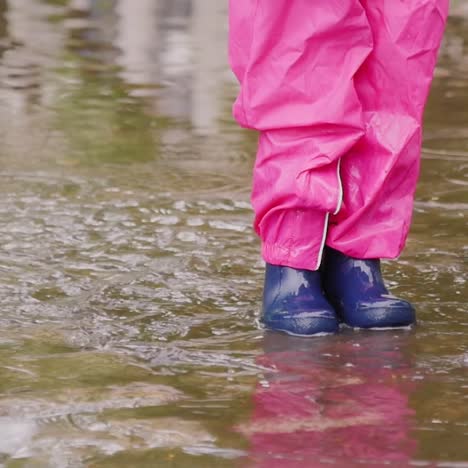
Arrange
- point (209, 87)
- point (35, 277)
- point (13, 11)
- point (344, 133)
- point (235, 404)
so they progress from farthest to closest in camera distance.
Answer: point (13, 11) < point (209, 87) < point (35, 277) < point (344, 133) < point (235, 404)

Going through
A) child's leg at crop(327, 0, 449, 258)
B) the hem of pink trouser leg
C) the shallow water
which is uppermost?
child's leg at crop(327, 0, 449, 258)

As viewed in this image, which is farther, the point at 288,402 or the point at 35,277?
the point at 35,277

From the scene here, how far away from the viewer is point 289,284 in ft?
8.27

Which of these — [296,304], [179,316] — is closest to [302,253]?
[296,304]

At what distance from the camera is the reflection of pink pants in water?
2441 millimetres

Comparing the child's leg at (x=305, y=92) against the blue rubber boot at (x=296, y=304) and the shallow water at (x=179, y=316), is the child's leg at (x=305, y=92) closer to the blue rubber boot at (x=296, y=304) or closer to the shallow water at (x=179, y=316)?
the blue rubber boot at (x=296, y=304)

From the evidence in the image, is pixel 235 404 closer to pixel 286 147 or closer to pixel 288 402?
pixel 288 402

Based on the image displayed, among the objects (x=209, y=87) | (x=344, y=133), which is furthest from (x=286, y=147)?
(x=209, y=87)

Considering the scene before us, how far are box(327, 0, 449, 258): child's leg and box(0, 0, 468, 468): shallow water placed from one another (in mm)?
191

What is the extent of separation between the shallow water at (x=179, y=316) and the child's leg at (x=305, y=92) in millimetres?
283

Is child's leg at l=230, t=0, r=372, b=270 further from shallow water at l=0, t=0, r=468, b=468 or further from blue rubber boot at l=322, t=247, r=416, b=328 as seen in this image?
shallow water at l=0, t=0, r=468, b=468

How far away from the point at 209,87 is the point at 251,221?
6.90 ft

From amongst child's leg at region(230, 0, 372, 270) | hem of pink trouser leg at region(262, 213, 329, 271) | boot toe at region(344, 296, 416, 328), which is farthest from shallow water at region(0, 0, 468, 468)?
child's leg at region(230, 0, 372, 270)

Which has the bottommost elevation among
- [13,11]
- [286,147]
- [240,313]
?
[13,11]
